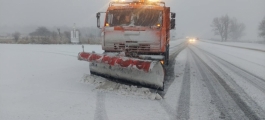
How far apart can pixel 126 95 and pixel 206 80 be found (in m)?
3.26

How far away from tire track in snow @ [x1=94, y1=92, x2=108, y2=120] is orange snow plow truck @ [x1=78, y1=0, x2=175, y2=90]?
0.89 m

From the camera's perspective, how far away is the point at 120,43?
7383 mm

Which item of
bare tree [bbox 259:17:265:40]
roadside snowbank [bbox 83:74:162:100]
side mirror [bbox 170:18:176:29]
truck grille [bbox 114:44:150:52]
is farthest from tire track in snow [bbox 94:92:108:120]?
bare tree [bbox 259:17:265:40]

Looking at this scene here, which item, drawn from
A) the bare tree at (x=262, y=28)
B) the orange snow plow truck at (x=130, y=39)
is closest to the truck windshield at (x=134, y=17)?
the orange snow plow truck at (x=130, y=39)

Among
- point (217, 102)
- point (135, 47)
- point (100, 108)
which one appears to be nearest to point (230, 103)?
point (217, 102)

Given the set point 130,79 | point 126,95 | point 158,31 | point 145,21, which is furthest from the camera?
point 145,21

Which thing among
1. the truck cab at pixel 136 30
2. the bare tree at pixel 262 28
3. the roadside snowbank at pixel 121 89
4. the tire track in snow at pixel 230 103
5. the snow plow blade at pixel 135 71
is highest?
the bare tree at pixel 262 28

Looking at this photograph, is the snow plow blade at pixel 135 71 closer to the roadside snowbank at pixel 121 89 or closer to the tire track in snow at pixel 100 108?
the roadside snowbank at pixel 121 89

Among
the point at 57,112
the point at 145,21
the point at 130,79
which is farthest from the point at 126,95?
the point at 145,21

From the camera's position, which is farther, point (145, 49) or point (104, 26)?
point (104, 26)

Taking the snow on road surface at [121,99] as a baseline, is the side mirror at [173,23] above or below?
above

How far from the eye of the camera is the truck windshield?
7.65 m

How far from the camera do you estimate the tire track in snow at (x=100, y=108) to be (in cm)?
399

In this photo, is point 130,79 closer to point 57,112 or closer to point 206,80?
point 57,112
